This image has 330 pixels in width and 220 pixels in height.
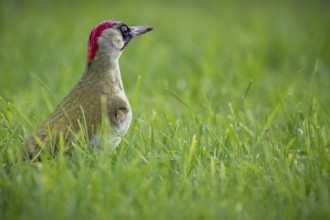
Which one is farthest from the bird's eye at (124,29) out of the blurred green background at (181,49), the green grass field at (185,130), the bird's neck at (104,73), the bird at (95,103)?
the blurred green background at (181,49)

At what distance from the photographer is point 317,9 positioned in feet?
35.3

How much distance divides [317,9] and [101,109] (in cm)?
800

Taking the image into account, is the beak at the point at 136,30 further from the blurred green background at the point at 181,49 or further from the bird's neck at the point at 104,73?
the blurred green background at the point at 181,49

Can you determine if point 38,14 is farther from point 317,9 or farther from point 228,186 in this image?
point 228,186

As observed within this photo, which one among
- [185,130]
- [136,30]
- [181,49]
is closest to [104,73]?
[136,30]

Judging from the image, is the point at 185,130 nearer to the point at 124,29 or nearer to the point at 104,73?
the point at 104,73

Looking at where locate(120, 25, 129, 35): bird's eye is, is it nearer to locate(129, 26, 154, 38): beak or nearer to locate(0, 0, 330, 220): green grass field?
locate(129, 26, 154, 38): beak

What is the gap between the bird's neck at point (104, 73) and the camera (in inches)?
159

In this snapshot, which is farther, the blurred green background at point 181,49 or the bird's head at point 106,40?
the blurred green background at point 181,49

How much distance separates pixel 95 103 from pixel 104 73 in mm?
349

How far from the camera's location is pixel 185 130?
→ 4.12 m

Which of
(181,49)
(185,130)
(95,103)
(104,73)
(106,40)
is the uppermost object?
(106,40)

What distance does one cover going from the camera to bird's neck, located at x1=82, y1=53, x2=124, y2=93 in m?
4.05

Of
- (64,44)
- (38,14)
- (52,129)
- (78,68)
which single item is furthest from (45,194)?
(38,14)
